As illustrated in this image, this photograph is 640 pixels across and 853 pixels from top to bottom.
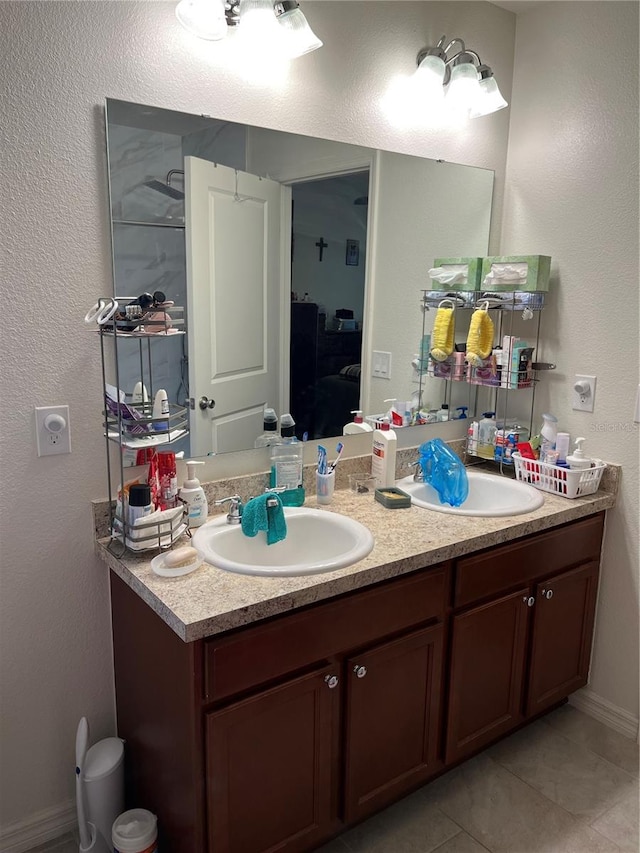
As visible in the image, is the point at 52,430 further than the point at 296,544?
No

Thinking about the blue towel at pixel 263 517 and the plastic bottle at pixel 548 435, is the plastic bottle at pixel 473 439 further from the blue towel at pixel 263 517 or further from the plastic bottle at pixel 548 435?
the blue towel at pixel 263 517

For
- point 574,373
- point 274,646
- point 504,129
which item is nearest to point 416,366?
point 574,373

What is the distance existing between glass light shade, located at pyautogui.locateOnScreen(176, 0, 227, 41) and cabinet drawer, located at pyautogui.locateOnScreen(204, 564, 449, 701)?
1384 millimetres

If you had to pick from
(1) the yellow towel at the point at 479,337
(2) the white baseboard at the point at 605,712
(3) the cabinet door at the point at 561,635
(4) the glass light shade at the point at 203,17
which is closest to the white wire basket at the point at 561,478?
(3) the cabinet door at the point at 561,635

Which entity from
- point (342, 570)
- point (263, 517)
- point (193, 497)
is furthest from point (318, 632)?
point (193, 497)

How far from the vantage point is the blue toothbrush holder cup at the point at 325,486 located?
1938 mm

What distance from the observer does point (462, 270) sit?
227cm

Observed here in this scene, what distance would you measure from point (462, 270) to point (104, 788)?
1.88 metres

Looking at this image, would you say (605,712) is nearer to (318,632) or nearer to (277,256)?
(318,632)

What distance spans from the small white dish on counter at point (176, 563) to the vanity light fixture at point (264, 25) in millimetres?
1233

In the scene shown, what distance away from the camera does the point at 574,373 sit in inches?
88.8

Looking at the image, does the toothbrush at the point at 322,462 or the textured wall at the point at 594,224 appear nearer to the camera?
the toothbrush at the point at 322,462

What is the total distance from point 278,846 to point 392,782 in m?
0.36

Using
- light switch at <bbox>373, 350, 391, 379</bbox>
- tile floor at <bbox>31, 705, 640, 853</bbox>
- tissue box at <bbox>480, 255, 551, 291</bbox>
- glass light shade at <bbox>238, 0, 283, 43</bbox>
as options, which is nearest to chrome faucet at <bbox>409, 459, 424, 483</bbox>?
light switch at <bbox>373, 350, 391, 379</bbox>
